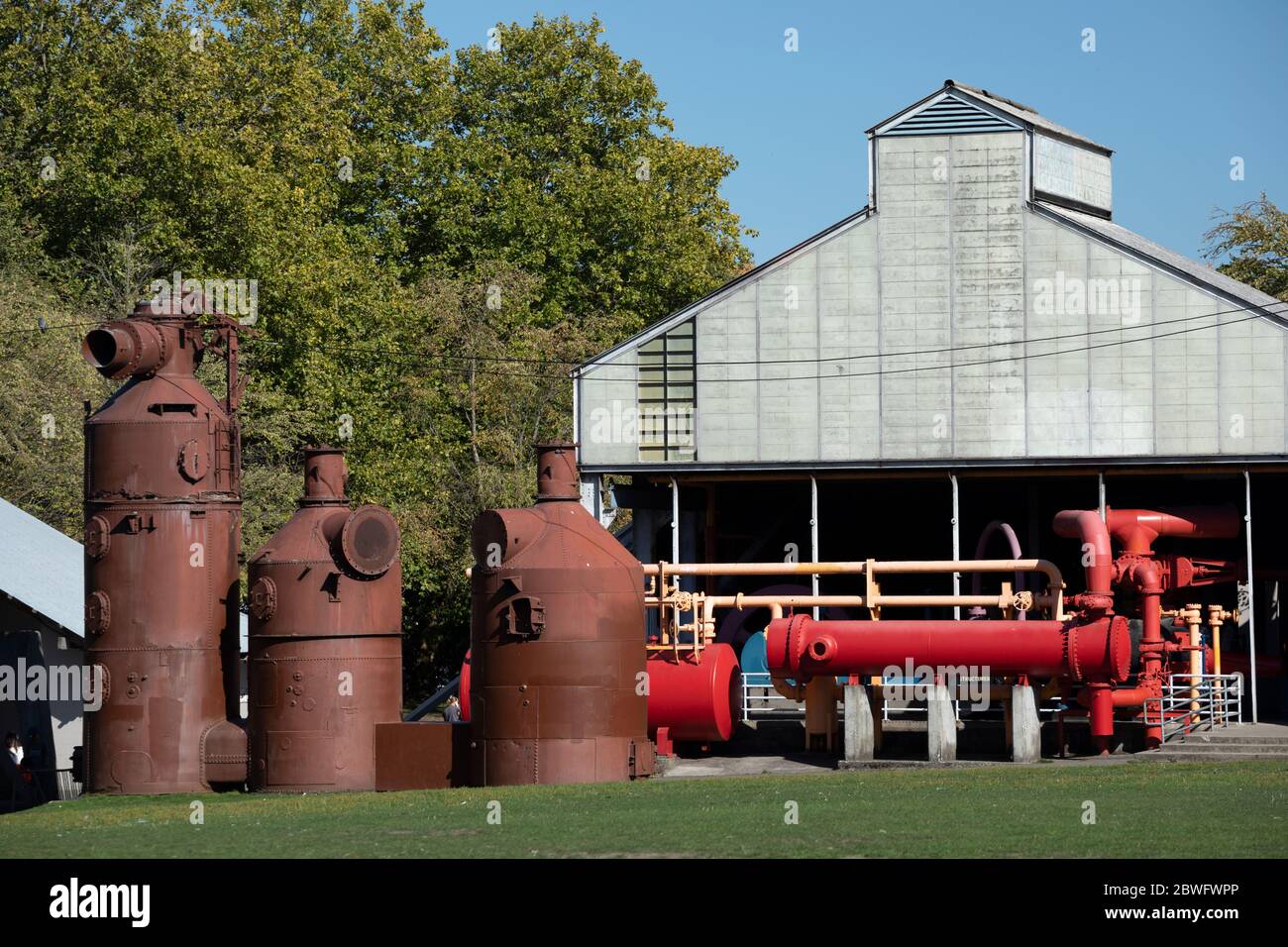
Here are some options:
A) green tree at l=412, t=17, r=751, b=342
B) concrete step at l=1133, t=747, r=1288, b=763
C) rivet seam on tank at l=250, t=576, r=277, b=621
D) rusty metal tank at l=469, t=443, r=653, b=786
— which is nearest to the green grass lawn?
rusty metal tank at l=469, t=443, r=653, b=786

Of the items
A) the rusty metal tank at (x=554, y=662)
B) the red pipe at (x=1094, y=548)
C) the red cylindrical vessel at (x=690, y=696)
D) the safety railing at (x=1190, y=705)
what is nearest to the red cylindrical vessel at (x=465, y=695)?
the red cylindrical vessel at (x=690, y=696)

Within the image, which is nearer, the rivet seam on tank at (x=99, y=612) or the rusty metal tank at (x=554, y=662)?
the rusty metal tank at (x=554, y=662)

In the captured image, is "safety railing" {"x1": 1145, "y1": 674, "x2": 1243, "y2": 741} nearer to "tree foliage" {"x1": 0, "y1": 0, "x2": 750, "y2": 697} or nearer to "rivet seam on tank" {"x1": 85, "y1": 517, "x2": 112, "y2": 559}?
"rivet seam on tank" {"x1": 85, "y1": 517, "x2": 112, "y2": 559}

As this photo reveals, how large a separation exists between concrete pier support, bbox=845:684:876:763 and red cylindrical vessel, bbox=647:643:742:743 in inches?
83.7

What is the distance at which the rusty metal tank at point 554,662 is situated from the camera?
2867 centimetres

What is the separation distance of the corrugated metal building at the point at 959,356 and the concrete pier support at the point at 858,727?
23.2ft

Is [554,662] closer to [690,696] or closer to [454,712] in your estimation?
[690,696]

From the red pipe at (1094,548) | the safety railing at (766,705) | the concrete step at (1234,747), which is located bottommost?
the concrete step at (1234,747)

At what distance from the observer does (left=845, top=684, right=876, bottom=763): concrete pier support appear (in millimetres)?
30688

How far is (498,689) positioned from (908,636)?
6.68m

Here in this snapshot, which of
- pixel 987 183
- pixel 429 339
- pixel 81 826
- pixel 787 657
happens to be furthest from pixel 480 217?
pixel 81 826

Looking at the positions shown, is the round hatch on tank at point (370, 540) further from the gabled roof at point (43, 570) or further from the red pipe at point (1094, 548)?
the red pipe at point (1094, 548)

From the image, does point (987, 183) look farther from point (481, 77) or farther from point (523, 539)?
point (481, 77)

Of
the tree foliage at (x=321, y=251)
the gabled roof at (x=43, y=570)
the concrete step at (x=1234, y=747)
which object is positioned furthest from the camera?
the tree foliage at (x=321, y=251)
